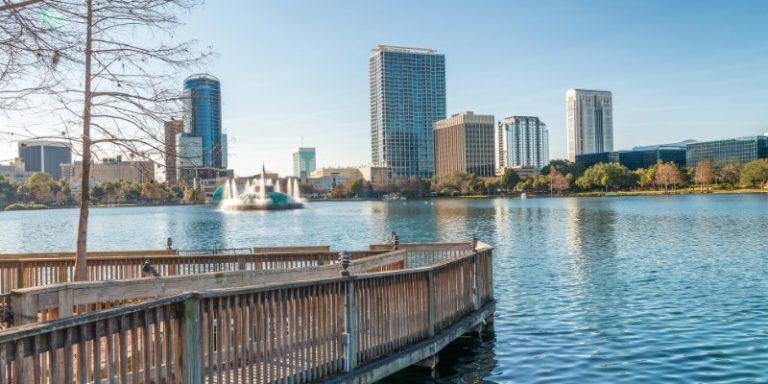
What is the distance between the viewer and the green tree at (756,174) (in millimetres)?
167125

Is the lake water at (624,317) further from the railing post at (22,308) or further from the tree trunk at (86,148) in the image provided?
the railing post at (22,308)

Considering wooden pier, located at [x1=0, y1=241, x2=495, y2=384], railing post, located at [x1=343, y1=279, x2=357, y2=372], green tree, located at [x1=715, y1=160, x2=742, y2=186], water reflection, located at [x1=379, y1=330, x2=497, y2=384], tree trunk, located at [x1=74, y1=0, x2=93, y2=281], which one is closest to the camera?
wooden pier, located at [x1=0, y1=241, x2=495, y2=384]

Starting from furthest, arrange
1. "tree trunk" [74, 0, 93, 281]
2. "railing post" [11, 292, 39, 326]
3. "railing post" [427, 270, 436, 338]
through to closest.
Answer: "railing post" [427, 270, 436, 338] < "tree trunk" [74, 0, 93, 281] < "railing post" [11, 292, 39, 326]

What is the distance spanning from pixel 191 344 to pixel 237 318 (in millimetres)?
886

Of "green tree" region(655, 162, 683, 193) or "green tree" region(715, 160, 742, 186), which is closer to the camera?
"green tree" region(715, 160, 742, 186)

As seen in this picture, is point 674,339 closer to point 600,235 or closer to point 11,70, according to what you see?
point 11,70

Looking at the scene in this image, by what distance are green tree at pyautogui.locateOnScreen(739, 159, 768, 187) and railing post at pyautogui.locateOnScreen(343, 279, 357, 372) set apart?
18779 cm

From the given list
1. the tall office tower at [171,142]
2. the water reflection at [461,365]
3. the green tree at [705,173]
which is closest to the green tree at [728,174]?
the green tree at [705,173]

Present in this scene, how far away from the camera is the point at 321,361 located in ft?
29.5

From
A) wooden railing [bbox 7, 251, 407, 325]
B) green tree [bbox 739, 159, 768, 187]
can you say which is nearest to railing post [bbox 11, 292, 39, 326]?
wooden railing [bbox 7, 251, 407, 325]

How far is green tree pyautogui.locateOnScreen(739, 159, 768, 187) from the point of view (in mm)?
167125

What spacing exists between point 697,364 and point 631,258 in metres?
20.9

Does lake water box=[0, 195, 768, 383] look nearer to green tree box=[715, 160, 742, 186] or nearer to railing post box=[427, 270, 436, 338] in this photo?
railing post box=[427, 270, 436, 338]

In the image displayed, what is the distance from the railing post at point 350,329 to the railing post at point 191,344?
9.28 ft
